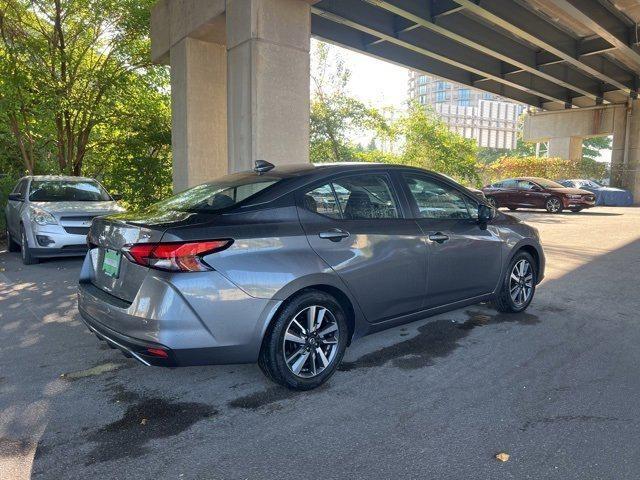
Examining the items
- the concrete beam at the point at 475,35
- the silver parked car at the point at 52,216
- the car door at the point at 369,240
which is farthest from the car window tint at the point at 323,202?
the concrete beam at the point at 475,35

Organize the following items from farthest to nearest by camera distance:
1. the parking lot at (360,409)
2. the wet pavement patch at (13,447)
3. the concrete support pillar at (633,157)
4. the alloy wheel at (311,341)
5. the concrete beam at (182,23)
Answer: the concrete support pillar at (633,157)
the concrete beam at (182,23)
the alloy wheel at (311,341)
the wet pavement patch at (13,447)
the parking lot at (360,409)

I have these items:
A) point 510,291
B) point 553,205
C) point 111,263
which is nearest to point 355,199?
point 111,263

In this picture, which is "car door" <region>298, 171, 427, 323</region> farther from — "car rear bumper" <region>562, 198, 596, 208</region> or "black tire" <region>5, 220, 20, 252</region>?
"car rear bumper" <region>562, 198, 596, 208</region>

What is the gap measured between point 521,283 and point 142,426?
12.9 feet

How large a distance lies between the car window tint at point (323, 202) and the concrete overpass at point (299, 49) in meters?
5.05

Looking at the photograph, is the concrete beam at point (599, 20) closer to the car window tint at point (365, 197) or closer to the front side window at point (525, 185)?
the front side window at point (525, 185)

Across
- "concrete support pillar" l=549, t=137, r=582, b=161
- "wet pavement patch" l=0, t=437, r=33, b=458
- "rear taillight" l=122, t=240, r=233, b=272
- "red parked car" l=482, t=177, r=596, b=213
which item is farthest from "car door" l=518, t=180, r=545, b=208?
"wet pavement patch" l=0, t=437, r=33, b=458

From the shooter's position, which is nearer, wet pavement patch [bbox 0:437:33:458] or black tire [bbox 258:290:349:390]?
wet pavement patch [bbox 0:437:33:458]

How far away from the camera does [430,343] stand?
14.2 feet

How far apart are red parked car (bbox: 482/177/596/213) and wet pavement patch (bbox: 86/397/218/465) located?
53.3 ft

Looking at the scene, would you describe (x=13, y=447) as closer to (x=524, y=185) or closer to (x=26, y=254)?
(x=26, y=254)

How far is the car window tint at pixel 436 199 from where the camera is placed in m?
4.14

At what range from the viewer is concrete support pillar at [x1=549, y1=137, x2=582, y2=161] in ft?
101

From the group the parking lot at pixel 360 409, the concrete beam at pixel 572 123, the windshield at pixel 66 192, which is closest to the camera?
the parking lot at pixel 360 409
